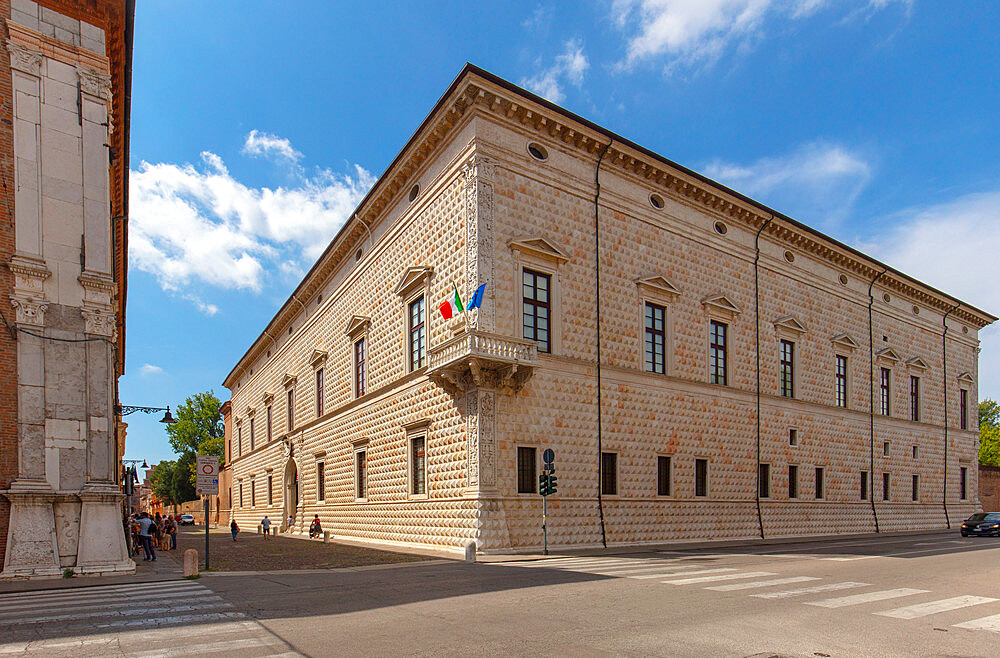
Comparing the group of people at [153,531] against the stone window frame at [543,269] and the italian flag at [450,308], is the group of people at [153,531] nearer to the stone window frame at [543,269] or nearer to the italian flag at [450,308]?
the italian flag at [450,308]

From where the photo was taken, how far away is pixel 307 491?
120ft

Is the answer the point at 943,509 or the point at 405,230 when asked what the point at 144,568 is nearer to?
the point at 405,230

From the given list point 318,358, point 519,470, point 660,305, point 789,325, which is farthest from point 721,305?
point 318,358

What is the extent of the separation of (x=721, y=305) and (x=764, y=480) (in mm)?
7727

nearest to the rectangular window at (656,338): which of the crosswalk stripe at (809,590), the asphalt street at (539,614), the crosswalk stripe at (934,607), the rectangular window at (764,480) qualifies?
the rectangular window at (764,480)

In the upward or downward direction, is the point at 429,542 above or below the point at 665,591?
below

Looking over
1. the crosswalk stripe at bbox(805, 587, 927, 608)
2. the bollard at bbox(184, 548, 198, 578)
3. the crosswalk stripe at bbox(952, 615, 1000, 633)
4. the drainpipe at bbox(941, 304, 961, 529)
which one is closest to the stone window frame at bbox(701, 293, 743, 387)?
the crosswalk stripe at bbox(805, 587, 927, 608)

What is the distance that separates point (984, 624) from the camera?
29.3 feet

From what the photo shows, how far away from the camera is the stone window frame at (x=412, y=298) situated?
939 inches

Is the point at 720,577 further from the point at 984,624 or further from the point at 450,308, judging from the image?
the point at 450,308

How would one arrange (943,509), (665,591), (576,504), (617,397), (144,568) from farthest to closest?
(943,509), (617,397), (576,504), (144,568), (665,591)

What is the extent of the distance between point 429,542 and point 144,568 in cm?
829

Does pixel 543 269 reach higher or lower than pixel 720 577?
higher

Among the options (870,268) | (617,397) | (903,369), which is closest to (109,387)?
(617,397)
